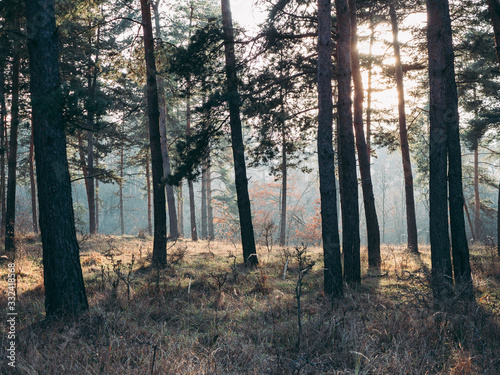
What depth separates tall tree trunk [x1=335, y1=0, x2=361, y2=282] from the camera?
7145 mm

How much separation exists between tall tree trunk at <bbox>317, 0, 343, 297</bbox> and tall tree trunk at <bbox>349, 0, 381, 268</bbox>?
3248 millimetres

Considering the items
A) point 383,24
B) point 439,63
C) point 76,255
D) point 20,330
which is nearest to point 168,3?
point 383,24

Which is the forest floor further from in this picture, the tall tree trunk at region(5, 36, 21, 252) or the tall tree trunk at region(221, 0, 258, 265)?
the tall tree trunk at region(5, 36, 21, 252)

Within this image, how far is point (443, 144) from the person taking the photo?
246 inches

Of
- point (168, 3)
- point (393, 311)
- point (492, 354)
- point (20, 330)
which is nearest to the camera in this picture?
point (492, 354)

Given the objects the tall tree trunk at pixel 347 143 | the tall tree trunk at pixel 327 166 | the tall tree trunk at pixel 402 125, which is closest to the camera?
the tall tree trunk at pixel 327 166

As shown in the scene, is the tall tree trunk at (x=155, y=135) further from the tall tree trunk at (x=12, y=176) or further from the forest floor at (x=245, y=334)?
the tall tree trunk at (x=12, y=176)

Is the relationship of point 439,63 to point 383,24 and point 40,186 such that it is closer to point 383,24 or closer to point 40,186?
point 40,186

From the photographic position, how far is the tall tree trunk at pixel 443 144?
6.27 meters

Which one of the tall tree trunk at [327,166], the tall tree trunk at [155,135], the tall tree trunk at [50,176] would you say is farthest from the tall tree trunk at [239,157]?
the tall tree trunk at [50,176]

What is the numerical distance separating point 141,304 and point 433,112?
668 cm

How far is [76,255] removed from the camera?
484 centimetres

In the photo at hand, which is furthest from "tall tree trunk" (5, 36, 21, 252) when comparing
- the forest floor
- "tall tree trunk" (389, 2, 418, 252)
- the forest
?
"tall tree trunk" (389, 2, 418, 252)

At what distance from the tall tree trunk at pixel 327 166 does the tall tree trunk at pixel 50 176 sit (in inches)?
177
